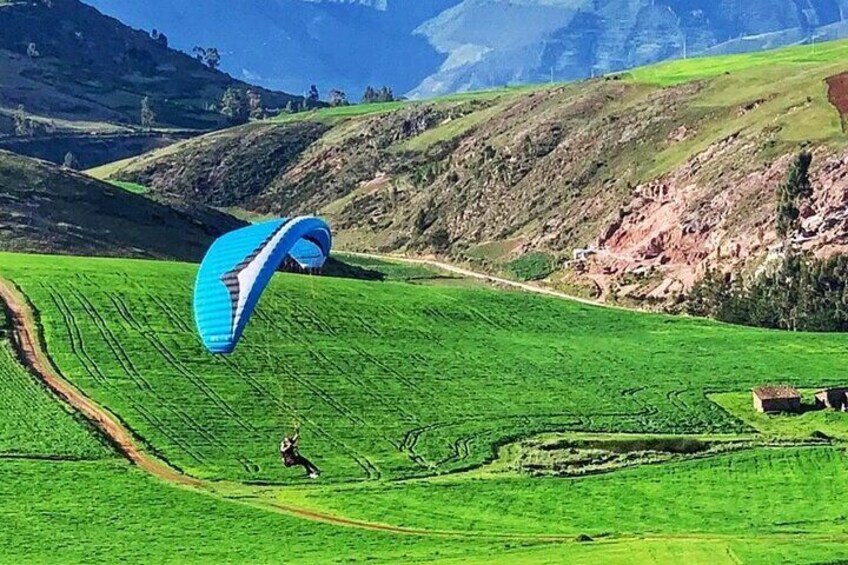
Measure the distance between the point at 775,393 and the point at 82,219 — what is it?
50307 millimetres

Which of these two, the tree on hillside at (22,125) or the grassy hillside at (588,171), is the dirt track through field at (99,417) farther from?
the tree on hillside at (22,125)

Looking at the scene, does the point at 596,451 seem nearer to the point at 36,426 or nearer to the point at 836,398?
the point at 836,398

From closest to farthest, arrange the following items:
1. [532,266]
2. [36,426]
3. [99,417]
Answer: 1. [36,426]
2. [99,417]
3. [532,266]

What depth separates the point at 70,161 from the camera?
7087 inches

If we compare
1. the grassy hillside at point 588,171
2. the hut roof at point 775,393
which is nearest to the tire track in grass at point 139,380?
the hut roof at point 775,393

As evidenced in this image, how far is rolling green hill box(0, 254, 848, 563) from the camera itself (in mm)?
38906

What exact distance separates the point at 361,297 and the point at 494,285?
3248cm

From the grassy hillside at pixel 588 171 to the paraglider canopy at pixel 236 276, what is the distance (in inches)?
2457

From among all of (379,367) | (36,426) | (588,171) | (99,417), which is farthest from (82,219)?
(588,171)

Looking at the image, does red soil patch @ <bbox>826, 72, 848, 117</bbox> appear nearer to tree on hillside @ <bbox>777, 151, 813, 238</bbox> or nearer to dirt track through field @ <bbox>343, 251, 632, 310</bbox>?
tree on hillside @ <bbox>777, 151, 813, 238</bbox>

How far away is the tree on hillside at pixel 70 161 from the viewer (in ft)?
587

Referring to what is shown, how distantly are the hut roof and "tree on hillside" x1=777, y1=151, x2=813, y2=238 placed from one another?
106ft

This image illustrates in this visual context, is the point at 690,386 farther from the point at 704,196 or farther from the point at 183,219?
the point at 183,219

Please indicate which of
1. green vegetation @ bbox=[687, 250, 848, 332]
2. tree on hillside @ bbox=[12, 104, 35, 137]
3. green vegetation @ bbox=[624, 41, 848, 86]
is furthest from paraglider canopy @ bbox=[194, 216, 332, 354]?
tree on hillside @ bbox=[12, 104, 35, 137]
